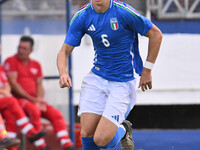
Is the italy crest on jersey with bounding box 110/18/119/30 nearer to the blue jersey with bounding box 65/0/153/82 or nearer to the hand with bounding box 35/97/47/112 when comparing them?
the blue jersey with bounding box 65/0/153/82

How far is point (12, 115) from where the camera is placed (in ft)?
22.6

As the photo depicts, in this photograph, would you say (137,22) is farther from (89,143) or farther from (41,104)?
(41,104)

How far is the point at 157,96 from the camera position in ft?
36.2

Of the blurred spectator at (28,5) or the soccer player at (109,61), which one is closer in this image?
the soccer player at (109,61)

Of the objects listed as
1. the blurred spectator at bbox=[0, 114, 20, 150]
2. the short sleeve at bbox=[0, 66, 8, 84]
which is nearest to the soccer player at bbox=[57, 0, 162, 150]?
the blurred spectator at bbox=[0, 114, 20, 150]

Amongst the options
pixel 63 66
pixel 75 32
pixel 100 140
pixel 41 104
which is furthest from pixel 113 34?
pixel 41 104

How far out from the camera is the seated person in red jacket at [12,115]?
6.78 meters

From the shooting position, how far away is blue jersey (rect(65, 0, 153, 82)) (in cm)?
487

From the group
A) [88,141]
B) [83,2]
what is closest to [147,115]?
[83,2]

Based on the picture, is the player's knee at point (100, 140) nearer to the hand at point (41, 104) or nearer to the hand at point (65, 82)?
the hand at point (65, 82)

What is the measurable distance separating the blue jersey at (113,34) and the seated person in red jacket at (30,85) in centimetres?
226

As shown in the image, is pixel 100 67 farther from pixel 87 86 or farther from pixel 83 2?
pixel 83 2

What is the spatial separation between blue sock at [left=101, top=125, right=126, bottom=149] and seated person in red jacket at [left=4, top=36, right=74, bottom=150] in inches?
78.1

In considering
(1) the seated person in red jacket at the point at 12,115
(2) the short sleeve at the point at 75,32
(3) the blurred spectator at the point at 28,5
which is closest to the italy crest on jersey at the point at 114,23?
(2) the short sleeve at the point at 75,32
